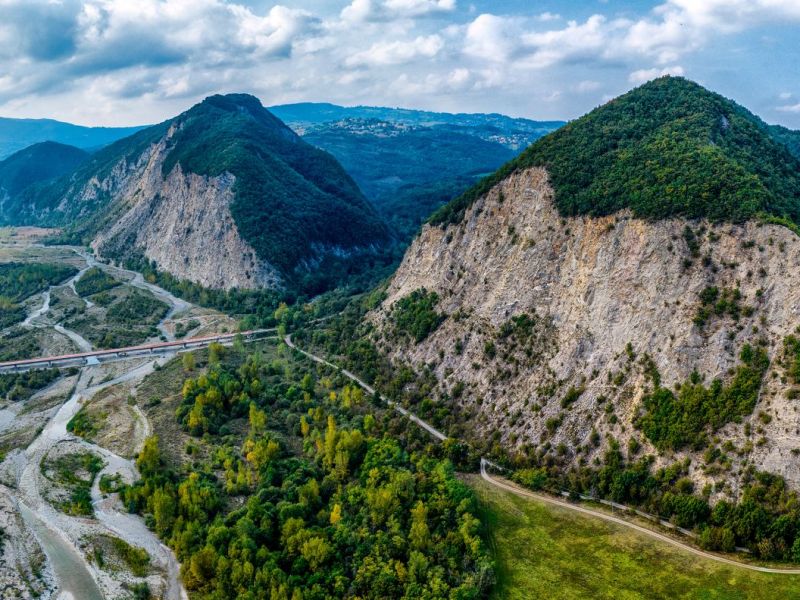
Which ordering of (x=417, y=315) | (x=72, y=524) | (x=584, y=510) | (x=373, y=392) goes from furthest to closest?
(x=417, y=315) → (x=373, y=392) → (x=72, y=524) → (x=584, y=510)

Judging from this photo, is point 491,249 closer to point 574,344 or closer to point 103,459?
point 574,344

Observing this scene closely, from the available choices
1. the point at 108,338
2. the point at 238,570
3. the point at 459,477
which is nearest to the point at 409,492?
the point at 459,477

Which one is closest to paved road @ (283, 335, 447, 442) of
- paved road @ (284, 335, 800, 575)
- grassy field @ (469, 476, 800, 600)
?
paved road @ (284, 335, 800, 575)

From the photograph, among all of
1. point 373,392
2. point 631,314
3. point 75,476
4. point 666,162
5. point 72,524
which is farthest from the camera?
point 373,392

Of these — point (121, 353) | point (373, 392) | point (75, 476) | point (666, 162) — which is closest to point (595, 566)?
point (373, 392)

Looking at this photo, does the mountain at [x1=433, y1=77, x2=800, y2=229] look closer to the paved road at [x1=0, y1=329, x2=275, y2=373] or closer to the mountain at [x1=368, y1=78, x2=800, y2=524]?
the mountain at [x1=368, y1=78, x2=800, y2=524]

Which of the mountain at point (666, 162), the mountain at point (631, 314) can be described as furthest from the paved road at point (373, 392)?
the mountain at point (666, 162)

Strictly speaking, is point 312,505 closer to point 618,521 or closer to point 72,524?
point 72,524
